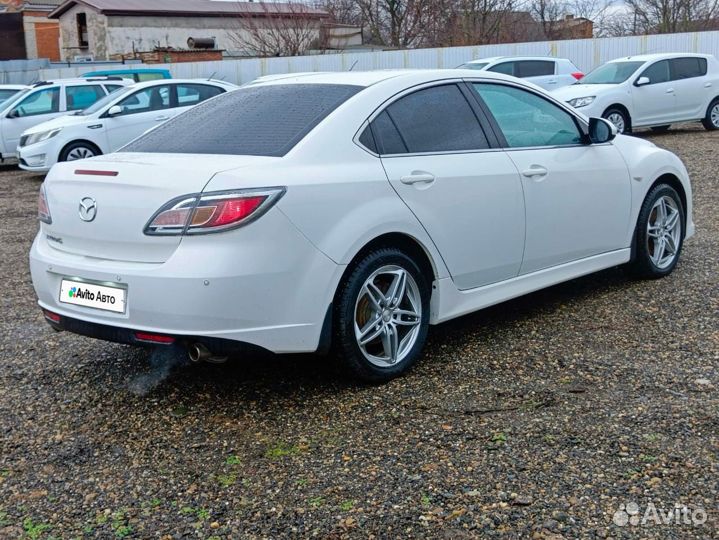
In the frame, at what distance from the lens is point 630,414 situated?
383 cm

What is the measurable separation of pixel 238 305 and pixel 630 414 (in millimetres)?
1776

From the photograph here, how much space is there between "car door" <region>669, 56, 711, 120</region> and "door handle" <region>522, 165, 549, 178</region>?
14068mm

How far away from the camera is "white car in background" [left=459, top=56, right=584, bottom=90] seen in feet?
62.5

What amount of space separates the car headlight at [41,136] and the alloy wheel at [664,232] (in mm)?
11000

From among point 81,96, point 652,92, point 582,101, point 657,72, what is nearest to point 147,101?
point 81,96

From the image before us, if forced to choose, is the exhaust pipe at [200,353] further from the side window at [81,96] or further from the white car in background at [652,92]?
the side window at [81,96]

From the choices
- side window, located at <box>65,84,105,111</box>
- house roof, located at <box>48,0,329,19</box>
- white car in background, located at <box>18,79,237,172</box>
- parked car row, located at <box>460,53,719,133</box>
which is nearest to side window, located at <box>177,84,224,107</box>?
white car in background, located at <box>18,79,237,172</box>

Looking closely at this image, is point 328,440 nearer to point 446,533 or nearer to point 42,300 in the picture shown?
point 446,533

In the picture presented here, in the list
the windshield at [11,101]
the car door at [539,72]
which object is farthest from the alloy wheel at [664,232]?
the windshield at [11,101]

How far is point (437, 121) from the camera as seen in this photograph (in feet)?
15.5

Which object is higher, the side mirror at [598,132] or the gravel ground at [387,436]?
the side mirror at [598,132]

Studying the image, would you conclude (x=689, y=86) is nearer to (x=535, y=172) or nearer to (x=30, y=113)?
(x=30, y=113)

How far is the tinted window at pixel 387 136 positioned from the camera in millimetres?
4379

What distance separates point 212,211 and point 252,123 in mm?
884
